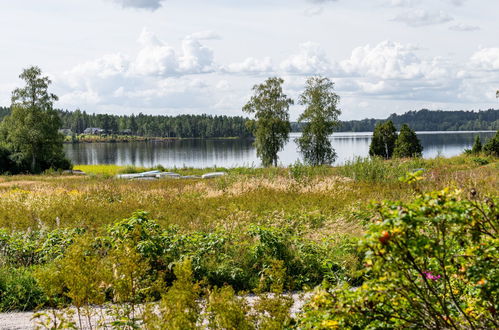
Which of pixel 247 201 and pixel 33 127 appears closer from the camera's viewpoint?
pixel 247 201

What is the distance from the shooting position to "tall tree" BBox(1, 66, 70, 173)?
4269 cm

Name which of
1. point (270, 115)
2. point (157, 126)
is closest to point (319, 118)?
point (270, 115)

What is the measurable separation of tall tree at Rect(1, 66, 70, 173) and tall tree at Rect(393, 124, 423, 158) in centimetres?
3284

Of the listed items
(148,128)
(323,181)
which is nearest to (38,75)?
(323,181)

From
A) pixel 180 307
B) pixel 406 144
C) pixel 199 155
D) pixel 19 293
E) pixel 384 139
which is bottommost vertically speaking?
pixel 199 155

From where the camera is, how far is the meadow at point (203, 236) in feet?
15.2

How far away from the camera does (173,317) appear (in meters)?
3.42

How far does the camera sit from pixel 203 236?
8812 mm

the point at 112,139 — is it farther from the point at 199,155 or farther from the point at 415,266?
the point at 415,266

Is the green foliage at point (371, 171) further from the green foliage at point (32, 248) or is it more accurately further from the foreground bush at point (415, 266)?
the foreground bush at point (415, 266)

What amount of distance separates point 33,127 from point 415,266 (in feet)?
150

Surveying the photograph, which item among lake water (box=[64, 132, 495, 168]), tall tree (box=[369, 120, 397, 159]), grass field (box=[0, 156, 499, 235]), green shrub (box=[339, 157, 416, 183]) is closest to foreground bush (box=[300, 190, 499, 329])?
grass field (box=[0, 156, 499, 235])

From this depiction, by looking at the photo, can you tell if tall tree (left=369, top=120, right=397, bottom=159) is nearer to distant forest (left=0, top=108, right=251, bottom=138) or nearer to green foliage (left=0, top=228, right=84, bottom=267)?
green foliage (left=0, top=228, right=84, bottom=267)

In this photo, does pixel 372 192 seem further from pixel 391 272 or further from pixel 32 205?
pixel 391 272
